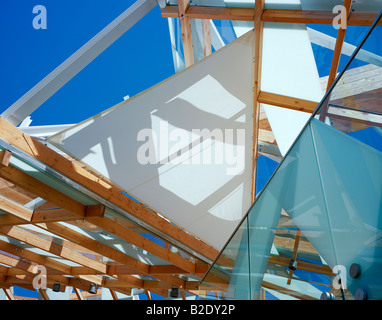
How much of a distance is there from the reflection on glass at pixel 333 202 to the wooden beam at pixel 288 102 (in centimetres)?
246

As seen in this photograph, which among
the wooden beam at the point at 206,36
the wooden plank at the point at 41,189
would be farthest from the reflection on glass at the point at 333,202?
the wooden plank at the point at 41,189

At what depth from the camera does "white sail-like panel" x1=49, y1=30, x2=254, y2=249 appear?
13.6 ft

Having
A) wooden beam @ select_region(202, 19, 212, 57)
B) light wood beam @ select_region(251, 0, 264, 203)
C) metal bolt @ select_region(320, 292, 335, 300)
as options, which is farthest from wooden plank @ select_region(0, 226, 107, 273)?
metal bolt @ select_region(320, 292, 335, 300)

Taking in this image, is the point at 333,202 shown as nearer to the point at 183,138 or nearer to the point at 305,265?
the point at 305,265

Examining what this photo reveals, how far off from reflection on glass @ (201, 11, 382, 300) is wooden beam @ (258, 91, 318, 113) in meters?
2.46

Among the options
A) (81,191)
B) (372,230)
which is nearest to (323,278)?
(372,230)

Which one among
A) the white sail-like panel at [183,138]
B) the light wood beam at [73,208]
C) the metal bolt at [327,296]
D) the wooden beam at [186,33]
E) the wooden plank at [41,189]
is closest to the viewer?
the metal bolt at [327,296]

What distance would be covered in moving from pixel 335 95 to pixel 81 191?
12.0 ft

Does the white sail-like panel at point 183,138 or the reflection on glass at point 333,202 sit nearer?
the reflection on glass at point 333,202

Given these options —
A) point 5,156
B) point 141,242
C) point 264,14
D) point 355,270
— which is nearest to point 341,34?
point 264,14

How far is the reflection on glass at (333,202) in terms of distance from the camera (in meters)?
1.33

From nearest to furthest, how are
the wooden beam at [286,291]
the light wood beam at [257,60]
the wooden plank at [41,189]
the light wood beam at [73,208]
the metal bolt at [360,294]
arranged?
the metal bolt at [360,294] → the wooden beam at [286,291] → the light wood beam at [257,60] → the wooden plank at [41,189] → the light wood beam at [73,208]

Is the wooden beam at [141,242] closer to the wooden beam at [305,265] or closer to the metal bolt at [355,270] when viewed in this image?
the wooden beam at [305,265]

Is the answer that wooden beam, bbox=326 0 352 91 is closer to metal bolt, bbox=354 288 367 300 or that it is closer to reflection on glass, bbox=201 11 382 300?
reflection on glass, bbox=201 11 382 300
